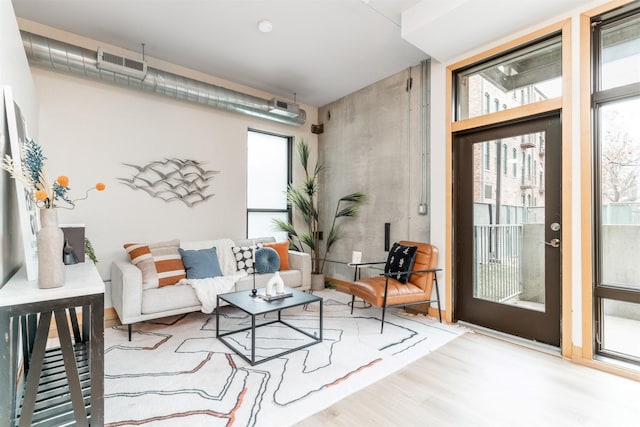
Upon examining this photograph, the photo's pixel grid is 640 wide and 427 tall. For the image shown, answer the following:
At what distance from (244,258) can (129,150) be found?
1.84m

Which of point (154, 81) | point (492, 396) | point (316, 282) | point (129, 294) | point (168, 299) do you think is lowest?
point (492, 396)

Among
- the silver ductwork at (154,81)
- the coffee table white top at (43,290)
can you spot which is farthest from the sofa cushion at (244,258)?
the coffee table white top at (43,290)

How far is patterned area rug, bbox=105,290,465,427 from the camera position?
188 centimetres

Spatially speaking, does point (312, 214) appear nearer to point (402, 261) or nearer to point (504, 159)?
point (402, 261)

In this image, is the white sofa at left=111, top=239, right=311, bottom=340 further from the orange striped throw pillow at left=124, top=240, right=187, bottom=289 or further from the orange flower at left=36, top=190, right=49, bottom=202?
the orange flower at left=36, top=190, right=49, bottom=202

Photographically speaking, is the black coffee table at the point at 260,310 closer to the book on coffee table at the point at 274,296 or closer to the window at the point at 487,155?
the book on coffee table at the point at 274,296

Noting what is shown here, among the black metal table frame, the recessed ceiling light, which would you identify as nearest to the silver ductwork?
the recessed ceiling light

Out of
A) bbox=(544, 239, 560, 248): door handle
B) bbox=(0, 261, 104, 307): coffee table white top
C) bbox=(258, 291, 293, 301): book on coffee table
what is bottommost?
bbox=(258, 291, 293, 301): book on coffee table

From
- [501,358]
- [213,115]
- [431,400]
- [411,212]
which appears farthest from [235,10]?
[501,358]

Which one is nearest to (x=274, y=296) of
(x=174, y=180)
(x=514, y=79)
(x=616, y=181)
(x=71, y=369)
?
(x=71, y=369)

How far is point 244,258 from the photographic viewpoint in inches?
156

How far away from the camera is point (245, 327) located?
128 inches

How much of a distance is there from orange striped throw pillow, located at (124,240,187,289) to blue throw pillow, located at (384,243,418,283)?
7.58ft

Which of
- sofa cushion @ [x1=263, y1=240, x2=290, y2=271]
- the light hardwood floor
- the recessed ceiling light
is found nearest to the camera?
the light hardwood floor
